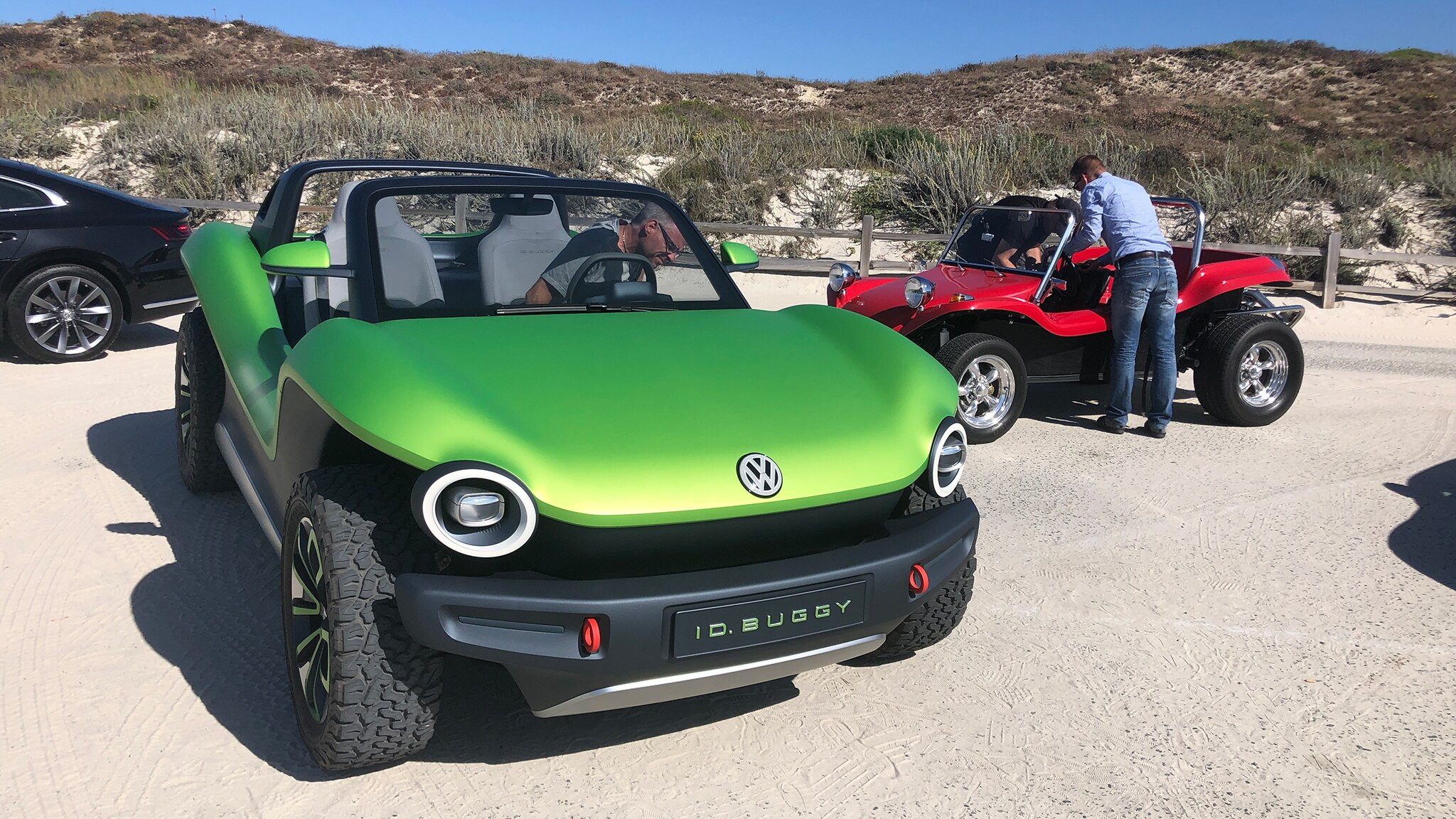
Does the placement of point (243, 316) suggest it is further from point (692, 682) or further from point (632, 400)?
point (692, 682)

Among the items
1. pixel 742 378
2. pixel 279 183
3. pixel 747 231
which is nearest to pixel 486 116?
pixel 747 231

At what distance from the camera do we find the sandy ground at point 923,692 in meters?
2.72

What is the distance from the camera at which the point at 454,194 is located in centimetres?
379

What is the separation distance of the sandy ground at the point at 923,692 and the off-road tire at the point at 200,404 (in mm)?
135

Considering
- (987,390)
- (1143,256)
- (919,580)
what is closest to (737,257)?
(919,580)

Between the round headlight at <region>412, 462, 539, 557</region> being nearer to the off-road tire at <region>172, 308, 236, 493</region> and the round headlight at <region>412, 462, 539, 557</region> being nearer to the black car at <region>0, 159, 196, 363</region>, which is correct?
the off-road tire at <region>172, 308, 236, 493</region>

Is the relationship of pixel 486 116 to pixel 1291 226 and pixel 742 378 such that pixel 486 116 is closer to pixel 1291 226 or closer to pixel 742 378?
pixel 1291 226

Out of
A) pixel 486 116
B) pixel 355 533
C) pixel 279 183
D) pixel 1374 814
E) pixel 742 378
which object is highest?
pixel 486 116

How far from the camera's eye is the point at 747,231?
49.6 feet

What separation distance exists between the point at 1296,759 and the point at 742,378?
1.95 meters

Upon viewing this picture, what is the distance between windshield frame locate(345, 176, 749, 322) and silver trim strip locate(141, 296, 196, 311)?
18.1 ft

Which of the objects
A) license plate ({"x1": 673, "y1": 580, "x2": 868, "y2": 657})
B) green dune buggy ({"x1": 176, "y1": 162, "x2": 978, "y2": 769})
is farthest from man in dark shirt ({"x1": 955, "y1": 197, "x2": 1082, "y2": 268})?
license plate ({"x1": 673, "y1": 580, "x2": 868, "y2": 657})

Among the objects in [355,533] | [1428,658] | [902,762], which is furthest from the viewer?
[1428,658]

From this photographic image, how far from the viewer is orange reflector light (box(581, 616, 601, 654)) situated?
7.73 feet
